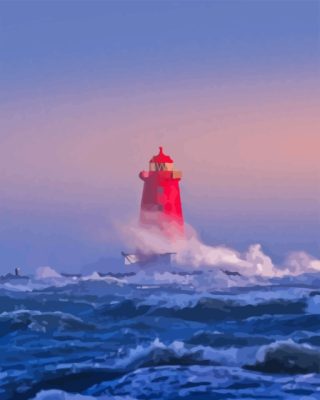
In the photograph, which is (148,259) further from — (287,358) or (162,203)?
(287,358)

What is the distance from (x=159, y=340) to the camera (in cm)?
516

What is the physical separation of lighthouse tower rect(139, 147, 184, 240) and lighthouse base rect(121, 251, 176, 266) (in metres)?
0.20

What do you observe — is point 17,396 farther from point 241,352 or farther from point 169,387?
point 241,352

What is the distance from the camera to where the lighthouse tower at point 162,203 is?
7.00m

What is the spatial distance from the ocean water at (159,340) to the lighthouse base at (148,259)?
24cm

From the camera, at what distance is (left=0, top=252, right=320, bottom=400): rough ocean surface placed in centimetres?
439

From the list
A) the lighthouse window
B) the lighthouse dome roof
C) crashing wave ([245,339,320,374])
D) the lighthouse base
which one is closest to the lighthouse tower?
the lighthouse window

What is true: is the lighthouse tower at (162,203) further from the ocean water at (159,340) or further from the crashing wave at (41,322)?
the crashing wave at (41,322)

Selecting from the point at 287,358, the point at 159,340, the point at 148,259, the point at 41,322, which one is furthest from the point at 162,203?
the point at 287,358

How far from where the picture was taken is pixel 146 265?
8.35 meters

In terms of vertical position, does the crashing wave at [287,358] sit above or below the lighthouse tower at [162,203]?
below

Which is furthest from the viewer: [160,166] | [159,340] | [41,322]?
[160,166]

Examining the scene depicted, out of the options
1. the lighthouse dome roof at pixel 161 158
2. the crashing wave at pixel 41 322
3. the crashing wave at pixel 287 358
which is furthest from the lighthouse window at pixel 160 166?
the crashing wave at pixel 287 358

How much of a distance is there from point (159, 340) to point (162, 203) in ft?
12.9
